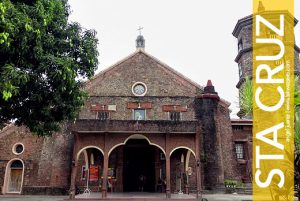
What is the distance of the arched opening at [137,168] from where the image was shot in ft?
71.3

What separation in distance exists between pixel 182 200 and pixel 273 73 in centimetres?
1095

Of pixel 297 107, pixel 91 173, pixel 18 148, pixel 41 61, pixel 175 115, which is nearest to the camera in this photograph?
pixel 297 107

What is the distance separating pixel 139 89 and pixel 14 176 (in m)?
12.0

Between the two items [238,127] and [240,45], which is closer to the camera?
[238,127]

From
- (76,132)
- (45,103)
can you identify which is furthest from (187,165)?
(45,103)

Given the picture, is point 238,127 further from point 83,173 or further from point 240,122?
point 83,173

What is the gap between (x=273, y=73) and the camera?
604cm

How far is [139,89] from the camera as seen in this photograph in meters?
Result: 24.6

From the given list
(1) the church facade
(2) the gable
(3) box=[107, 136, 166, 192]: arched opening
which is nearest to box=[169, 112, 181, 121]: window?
(1) the church facade

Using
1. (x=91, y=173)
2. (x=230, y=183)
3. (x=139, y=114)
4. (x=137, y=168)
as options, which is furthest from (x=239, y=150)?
(x=91, y=173)

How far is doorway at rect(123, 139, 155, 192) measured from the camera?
2208 cm

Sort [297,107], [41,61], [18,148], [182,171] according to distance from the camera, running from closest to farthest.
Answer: [297,107], [41,61], [182,171], [18,148]

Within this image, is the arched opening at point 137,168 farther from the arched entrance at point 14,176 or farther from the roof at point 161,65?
the arched entrance at point 14,176

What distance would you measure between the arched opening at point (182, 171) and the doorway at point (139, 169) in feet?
5.17
